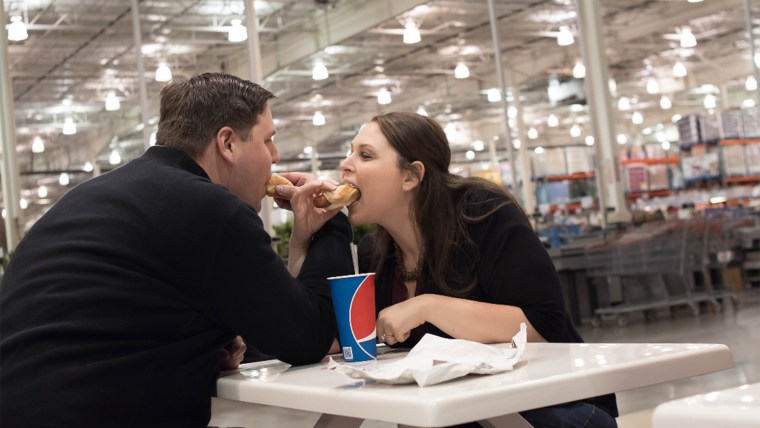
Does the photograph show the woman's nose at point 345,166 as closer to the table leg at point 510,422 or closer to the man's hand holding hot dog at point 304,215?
the man's hand holding hot dog at point 304,215

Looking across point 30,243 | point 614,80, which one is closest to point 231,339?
point 30,243

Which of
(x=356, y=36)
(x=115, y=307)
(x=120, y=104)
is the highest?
(x=356, y=36)

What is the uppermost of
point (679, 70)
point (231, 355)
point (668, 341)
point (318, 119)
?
point (679, 70)

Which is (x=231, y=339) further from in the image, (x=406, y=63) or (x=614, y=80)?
(x=614, y=80)

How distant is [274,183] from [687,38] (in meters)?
12.9

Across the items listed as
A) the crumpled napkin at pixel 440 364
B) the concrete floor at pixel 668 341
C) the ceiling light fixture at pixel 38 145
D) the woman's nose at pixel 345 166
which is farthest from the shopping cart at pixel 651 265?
the crumpled napkin at pixel 440 364

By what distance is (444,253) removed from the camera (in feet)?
6.64

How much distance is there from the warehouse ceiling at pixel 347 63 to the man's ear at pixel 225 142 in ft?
17.4

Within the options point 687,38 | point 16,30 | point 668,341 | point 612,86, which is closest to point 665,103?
point 687,38

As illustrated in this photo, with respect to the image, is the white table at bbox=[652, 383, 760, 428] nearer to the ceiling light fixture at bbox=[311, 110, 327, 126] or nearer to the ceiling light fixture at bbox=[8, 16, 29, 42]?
the ceiling light fixture at bbox=[8, 16, 29, 42]

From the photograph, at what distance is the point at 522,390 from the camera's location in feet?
3.74

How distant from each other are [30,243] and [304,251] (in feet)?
1.81

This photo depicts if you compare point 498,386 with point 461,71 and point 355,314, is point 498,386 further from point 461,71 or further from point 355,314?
point 461,71

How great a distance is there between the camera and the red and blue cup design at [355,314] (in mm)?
1619
